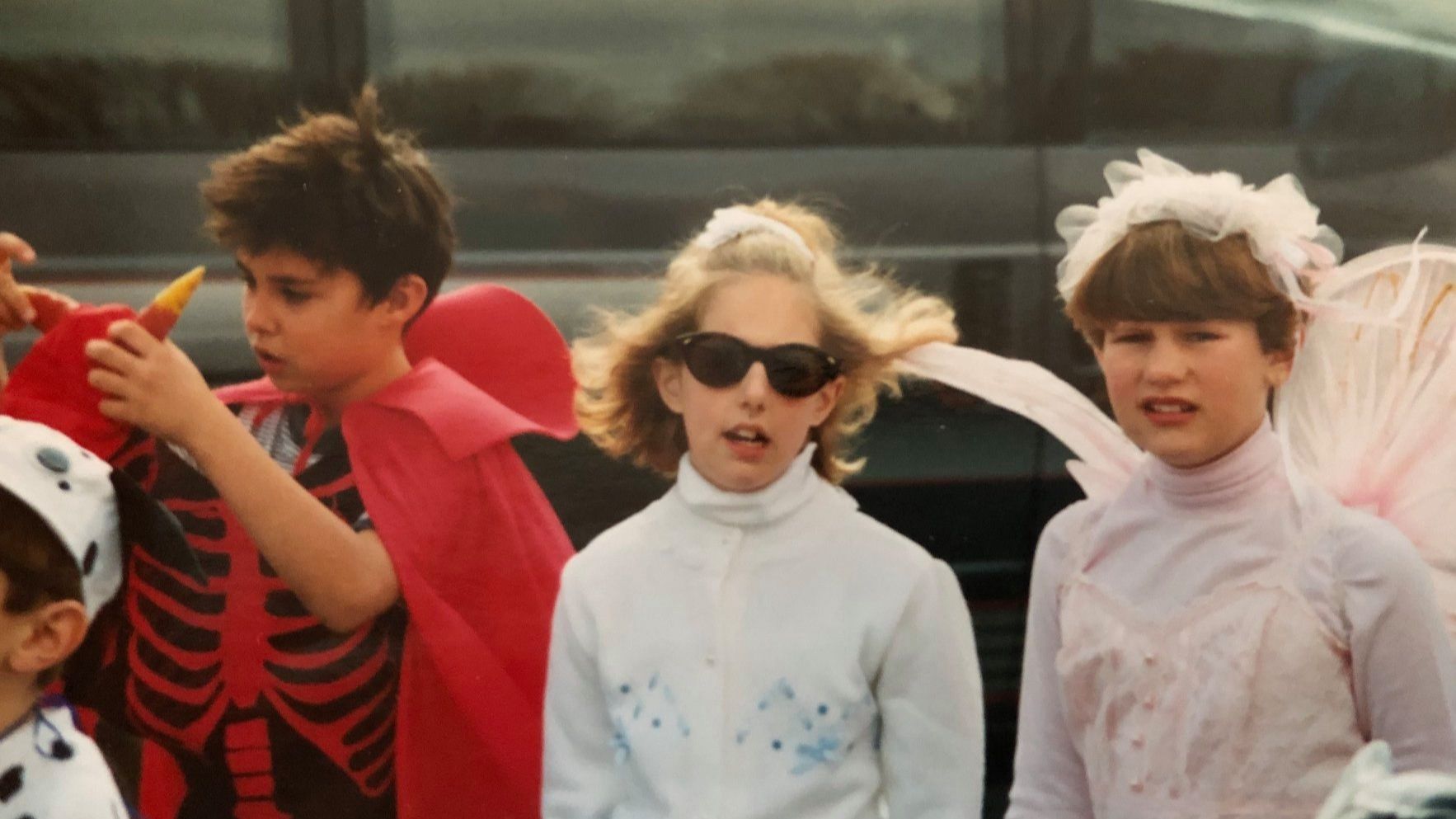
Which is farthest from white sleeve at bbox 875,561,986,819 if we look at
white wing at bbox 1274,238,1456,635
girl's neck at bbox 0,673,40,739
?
girl's neck at bbox 0,673,40,739

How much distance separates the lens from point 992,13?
256 centimetres

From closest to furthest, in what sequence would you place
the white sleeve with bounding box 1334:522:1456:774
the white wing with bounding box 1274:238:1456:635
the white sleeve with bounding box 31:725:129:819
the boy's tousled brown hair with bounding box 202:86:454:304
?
1. the white sleeve with bounding box 31:725:129:819
2. the white sleeve with bounding box 1334:522:1456:774
3. the boy's tousled brown hair with bounding box 202:86:454:304
4. the white wing with bounding box 1274:238:1456:635

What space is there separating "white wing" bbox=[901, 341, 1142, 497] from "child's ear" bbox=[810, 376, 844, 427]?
0.42ft

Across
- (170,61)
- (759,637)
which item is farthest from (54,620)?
(759,637)

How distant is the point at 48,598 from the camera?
2264 mm

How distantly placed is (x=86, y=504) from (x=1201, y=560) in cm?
167

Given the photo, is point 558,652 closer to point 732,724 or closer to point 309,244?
point 732,724

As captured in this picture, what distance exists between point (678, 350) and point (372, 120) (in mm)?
589

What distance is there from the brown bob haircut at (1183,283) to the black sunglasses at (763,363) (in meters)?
0.47

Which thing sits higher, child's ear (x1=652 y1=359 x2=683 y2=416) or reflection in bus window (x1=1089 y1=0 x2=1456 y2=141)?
reflection in bus window (x1=1089 y1=0 x2=1456 y2=141)

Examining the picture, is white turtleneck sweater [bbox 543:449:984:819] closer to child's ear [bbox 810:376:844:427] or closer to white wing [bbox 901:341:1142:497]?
child's ear [bbox 810:376:844:427]

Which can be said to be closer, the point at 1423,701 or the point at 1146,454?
the point at 1423,701

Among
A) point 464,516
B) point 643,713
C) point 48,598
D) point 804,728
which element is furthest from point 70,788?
point 804,728

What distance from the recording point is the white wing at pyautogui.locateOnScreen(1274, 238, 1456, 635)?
256 cm
